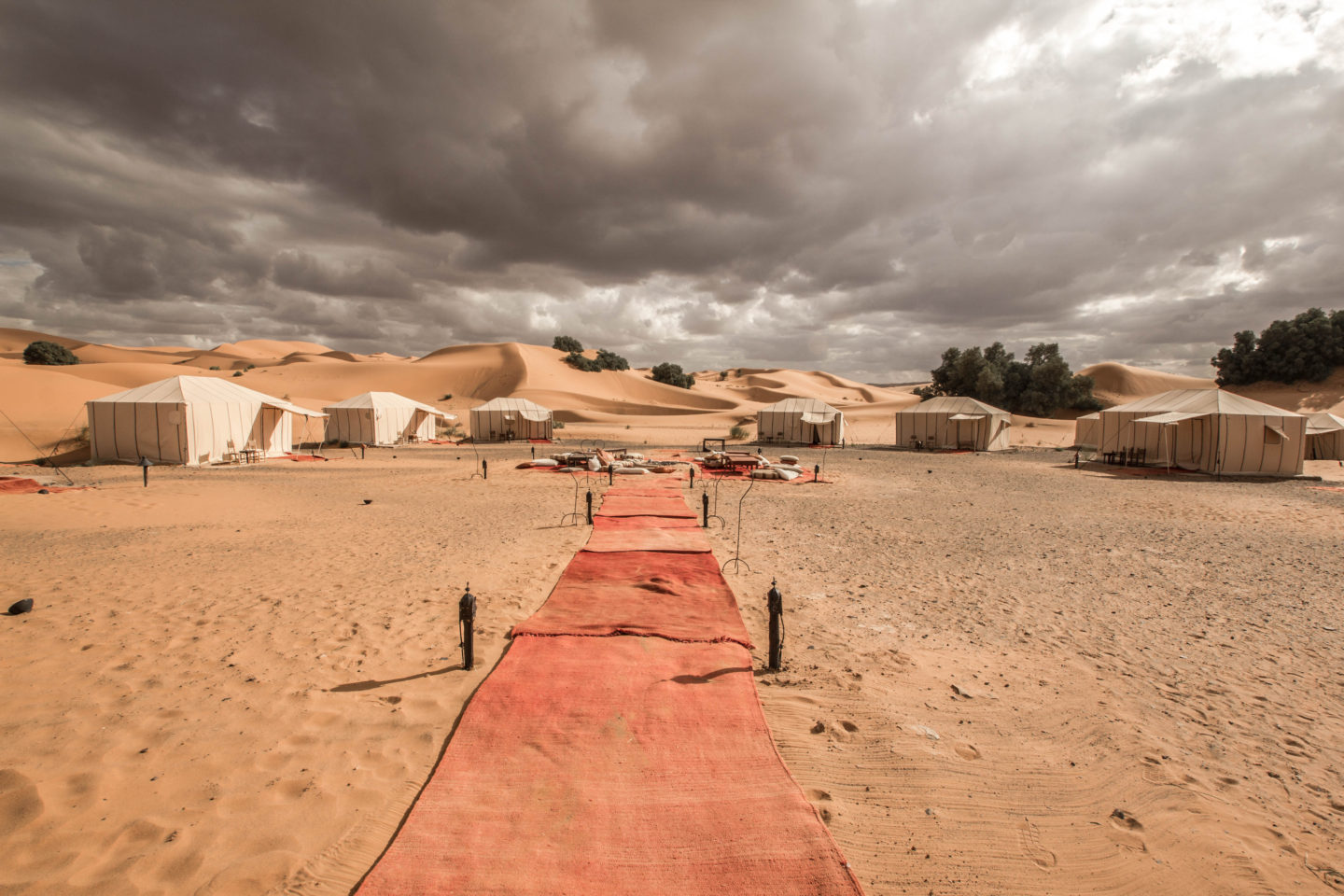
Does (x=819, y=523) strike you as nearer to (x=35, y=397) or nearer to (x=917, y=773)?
(x=917, y=773)

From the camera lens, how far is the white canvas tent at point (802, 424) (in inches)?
1318

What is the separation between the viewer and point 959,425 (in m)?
31.2

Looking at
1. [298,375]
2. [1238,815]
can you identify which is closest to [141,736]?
[1238,815]

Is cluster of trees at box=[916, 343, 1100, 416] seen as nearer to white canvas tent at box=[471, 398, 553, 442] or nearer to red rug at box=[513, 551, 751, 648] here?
white canvas tent at box=[471, 398, 553, 442]

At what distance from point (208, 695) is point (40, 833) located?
1.49 metres

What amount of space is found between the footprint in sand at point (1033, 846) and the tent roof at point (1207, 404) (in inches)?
951

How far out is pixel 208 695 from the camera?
14.9 feet

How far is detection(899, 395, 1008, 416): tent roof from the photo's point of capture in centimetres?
3064

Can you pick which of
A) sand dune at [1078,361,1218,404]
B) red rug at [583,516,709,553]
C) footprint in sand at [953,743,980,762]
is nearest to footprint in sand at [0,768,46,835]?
footprint in sand at [953,743,980,762]

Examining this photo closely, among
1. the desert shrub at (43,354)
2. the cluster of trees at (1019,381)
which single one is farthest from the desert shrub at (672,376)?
the desert shrub at (43,354)

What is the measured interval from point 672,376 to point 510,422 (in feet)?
161

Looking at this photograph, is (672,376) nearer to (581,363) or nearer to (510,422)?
(581,363)

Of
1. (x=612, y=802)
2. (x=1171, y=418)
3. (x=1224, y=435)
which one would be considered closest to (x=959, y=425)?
(x=1171, y=418)

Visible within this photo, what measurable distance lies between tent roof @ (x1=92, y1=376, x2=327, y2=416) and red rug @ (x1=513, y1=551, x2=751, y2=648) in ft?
68.1
